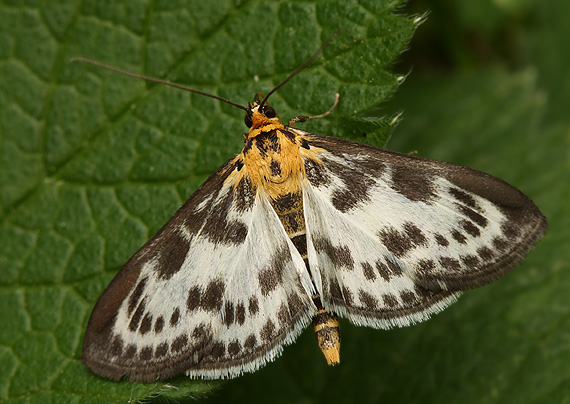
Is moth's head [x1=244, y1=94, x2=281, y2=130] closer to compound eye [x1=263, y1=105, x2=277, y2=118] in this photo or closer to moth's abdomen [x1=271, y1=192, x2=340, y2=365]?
compound eye [x1=263, y1=105, x2=277, y2=118]

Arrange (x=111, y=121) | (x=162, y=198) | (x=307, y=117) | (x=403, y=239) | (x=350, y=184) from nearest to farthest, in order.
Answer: (x=403, y=239)
(x=350, y=184)
(x=307, y=117)
(x=162, y=198)
(x=111, y=121)

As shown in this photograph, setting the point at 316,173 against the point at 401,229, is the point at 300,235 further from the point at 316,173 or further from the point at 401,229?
the point at 401,229

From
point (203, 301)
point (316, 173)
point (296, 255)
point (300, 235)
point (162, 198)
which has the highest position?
point (162, 198)

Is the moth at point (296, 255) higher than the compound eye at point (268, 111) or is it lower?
lower

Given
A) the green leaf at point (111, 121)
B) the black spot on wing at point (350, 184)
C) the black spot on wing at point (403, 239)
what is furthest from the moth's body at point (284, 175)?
the black spot on wing at point (403, 239)

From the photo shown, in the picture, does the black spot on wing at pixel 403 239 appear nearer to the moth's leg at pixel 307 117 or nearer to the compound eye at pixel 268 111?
the moth's leg at pixel 307 117

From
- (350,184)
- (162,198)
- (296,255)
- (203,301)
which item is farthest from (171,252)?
(350,184)

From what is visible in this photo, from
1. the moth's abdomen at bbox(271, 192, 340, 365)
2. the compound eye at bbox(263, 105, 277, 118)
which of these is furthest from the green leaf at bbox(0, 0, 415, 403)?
the moth's abdomen at bbox(271, 192, 340, 365)
